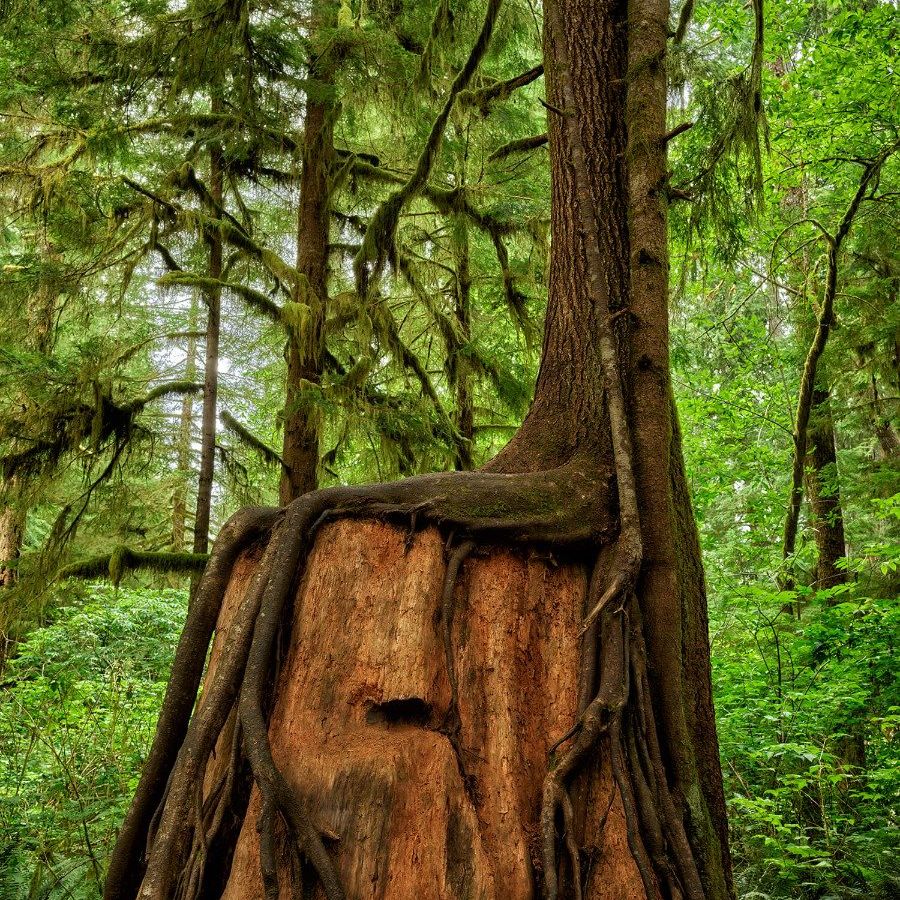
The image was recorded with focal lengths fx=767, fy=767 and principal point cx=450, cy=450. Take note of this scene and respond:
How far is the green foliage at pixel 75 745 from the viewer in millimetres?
5457

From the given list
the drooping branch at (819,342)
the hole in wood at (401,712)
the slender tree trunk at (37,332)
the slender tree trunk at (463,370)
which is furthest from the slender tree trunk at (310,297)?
the drooping branch at (819,342)

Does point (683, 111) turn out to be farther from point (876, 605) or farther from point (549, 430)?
point (876, 605)

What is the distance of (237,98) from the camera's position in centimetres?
847

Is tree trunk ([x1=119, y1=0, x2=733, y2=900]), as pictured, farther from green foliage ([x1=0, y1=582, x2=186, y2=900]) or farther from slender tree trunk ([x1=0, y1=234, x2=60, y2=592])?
slender tree trunk ([x1=0, y1=234, x2=60, y2=592])

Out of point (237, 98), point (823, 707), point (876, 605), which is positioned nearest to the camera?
point (823, 707)

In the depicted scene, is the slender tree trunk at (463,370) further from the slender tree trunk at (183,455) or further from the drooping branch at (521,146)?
the slender tree trunk at (183,455)

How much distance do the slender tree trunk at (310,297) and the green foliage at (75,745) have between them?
295 cm

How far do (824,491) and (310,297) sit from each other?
25.0 feet

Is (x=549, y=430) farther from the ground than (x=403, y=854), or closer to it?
farther from the ground

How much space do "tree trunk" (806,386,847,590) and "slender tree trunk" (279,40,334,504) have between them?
705cm

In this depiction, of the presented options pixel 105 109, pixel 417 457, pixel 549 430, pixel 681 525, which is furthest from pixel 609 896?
pixel 105 109

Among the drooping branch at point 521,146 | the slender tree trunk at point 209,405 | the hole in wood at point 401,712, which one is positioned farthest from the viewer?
the slender tree trunk at point 209,405

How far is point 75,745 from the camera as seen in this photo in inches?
260

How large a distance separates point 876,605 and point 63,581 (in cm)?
857
